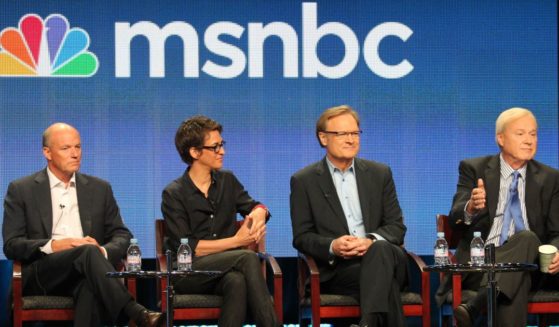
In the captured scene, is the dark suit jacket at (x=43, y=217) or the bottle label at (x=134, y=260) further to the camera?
the dark suit jacket at (x=43, y=217)

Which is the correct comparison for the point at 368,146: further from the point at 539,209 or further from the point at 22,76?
the point at 22,76

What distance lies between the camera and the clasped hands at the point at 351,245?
6121 mm

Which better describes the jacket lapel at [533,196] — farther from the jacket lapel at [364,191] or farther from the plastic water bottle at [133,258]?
the plastic water bottle at [133,258]

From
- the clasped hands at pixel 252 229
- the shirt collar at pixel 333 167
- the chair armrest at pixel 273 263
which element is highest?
the shirt collar at pixel 333 167

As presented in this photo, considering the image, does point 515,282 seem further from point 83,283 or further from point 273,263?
point 83,283

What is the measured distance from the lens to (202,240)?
634 cm

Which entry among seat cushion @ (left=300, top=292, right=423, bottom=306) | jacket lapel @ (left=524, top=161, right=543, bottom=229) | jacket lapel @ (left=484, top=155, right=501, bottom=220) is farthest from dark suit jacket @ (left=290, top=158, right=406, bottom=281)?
jacket lapel @ (left=524, top=161, right=543, bottom=229)

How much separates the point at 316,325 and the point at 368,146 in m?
1.99

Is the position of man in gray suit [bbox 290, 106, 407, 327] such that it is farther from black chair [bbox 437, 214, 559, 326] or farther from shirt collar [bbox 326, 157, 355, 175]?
black chair [bbox 437, 214, 559, 326]

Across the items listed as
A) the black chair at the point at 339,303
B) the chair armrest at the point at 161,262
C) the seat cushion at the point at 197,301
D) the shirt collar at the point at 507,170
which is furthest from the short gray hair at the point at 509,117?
the chair armrest at the point at 161,262

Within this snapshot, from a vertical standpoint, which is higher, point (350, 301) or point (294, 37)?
point (294, 37)

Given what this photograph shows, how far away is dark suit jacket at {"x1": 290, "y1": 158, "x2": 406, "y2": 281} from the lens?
21.2ft

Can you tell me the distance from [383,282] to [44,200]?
212 cm

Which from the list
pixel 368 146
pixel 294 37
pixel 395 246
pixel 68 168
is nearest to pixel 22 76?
pixel 68 168
